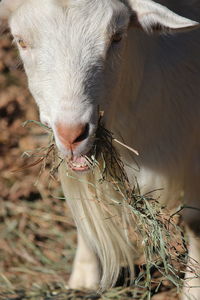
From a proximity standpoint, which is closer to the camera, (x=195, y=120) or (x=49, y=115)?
(x=49, y=115)

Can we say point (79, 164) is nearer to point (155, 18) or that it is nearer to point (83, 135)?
point (83, 135)

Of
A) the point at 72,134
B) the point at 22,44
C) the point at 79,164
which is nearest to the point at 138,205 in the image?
the point at 79,164

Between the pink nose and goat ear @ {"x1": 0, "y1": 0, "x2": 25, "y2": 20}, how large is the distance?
78cm

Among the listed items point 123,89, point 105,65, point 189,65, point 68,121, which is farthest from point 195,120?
point 68,121

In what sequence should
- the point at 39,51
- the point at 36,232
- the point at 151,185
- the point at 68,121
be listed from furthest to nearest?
the point at 36,232, the point at 151,185, the point at 39,51, the point at 68,121

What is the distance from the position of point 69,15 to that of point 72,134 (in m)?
0.60

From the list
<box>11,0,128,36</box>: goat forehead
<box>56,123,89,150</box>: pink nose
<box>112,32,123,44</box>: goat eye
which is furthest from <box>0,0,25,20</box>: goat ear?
<box>56,123,89,150</box>: pink nose

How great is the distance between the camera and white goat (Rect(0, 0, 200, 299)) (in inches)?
154

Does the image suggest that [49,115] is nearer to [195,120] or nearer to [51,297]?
[195,120]

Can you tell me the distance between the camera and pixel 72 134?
3762 mm

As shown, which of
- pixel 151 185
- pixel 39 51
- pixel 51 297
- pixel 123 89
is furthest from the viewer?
pixel 51 297

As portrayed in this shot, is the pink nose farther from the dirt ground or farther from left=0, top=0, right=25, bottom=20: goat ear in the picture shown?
the dirt ground

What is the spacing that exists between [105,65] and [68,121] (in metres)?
0.43

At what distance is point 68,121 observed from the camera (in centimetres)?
374
